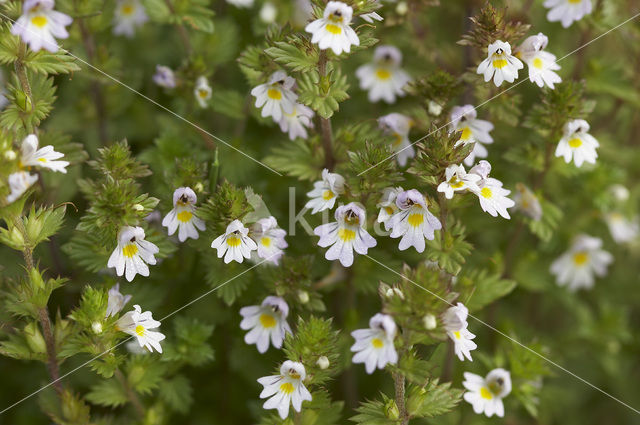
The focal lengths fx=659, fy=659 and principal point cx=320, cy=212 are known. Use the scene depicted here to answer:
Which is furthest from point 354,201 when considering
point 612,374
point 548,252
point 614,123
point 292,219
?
point 614,123

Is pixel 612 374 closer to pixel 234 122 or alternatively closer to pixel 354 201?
pixel 354 201

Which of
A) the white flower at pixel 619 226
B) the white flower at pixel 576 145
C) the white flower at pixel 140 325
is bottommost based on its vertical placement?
the white flower at pixel 619 226

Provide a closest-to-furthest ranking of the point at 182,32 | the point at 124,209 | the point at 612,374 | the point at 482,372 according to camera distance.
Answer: the point at 124,209 < the point at 482,372 < the point at 182,32 < the point at 612,374

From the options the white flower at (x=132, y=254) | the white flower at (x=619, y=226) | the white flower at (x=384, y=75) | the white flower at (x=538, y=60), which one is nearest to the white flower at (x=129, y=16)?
the white flower at (x=384, y=75)

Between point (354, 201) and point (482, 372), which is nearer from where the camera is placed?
point (354, 201)

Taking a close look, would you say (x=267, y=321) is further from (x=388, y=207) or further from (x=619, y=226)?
(x=619, y=226)

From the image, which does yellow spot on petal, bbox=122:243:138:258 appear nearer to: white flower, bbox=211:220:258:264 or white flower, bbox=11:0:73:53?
white flower, bbox=211:220:258:264

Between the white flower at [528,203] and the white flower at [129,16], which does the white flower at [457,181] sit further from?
the white flower at [129,16]

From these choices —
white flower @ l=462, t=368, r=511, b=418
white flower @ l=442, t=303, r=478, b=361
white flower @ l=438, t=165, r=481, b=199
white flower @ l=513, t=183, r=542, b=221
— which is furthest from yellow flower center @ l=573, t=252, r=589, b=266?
white flower @ l=442, t=303, r=478, b=361
